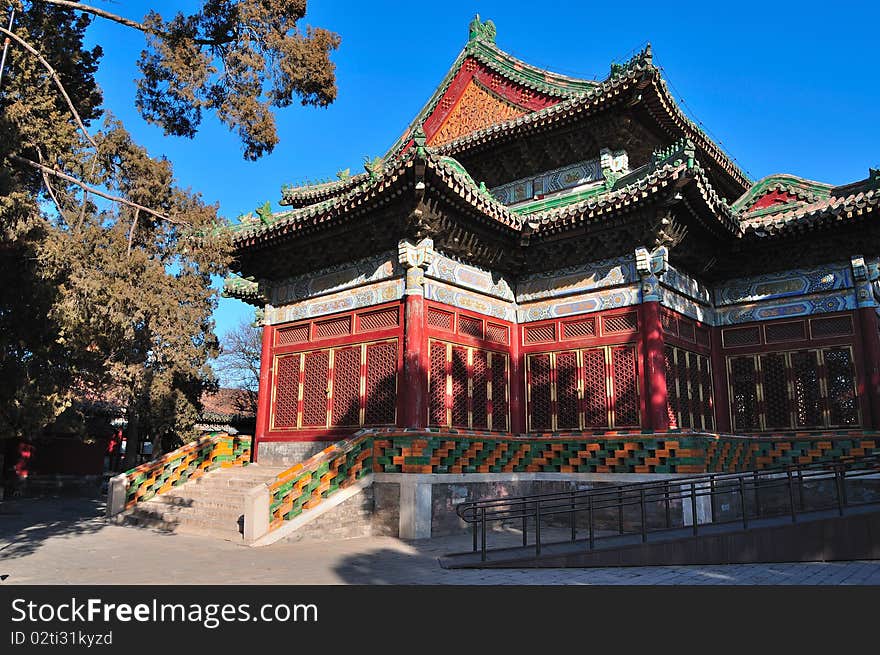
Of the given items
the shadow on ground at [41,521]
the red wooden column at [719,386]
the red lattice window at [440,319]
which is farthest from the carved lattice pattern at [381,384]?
the red wooden column at [719,386]

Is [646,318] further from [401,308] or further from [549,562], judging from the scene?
[549,562]

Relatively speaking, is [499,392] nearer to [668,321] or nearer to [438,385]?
[438,385]

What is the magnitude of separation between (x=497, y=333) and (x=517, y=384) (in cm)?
119

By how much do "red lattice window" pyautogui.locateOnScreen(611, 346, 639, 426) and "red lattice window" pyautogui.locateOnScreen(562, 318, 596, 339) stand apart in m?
0.67

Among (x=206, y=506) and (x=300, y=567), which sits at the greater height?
(x=206, y=506)

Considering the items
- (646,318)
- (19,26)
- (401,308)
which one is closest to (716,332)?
(646,318)

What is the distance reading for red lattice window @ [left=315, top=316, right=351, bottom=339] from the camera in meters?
13.7

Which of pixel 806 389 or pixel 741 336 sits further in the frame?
pixel 741 336

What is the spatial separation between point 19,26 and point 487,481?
37.9 ft

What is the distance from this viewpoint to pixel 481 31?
1817 cm

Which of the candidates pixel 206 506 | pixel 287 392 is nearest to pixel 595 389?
pixel 287 392

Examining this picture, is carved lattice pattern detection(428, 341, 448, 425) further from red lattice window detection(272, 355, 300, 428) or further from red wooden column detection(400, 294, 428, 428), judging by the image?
red lattice window detection(272, 355, 300, 428)

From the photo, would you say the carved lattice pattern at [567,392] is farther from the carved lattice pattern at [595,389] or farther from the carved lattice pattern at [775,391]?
the carved lattice pattern at [775,391]

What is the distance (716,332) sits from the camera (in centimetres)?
1460
